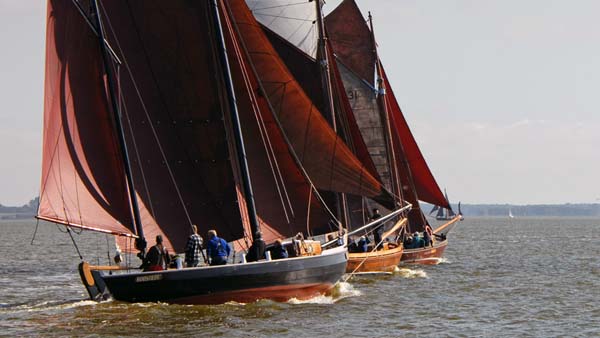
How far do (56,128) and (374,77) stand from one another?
30209mm

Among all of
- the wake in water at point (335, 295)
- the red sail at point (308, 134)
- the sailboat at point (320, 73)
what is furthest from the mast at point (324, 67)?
the red sail at point (308, 134)

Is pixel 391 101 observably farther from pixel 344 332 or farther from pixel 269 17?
pixel 344 332

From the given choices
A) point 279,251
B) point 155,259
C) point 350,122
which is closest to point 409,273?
point 350,122

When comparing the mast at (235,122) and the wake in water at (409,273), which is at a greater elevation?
the mast at (235,122)

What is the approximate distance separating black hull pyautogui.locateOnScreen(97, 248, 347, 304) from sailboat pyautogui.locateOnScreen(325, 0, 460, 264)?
2548 cm

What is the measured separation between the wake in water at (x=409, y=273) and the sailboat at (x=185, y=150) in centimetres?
974

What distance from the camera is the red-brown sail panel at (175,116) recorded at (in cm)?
3412

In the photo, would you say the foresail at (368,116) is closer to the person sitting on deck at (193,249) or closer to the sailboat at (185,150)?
the sailboat at (185,150)

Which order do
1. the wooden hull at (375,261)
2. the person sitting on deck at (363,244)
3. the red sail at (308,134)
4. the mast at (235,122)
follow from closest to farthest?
the mast at (235,122), the red sail at (308,134), the wooden hull at (375,261), the person sitting on deck at (363,244)

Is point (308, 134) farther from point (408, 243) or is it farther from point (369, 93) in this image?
point (369, 93)

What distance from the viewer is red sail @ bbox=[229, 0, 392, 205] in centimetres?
3772

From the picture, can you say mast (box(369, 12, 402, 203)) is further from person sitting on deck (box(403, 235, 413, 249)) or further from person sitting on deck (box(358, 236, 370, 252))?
person sitting on deck (box(358, 236, 370, 252))

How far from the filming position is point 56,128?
1233 inches

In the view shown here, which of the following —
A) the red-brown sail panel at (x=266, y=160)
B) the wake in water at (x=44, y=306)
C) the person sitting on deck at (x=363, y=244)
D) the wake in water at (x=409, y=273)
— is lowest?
the wake in water at (x=44, y=306)
